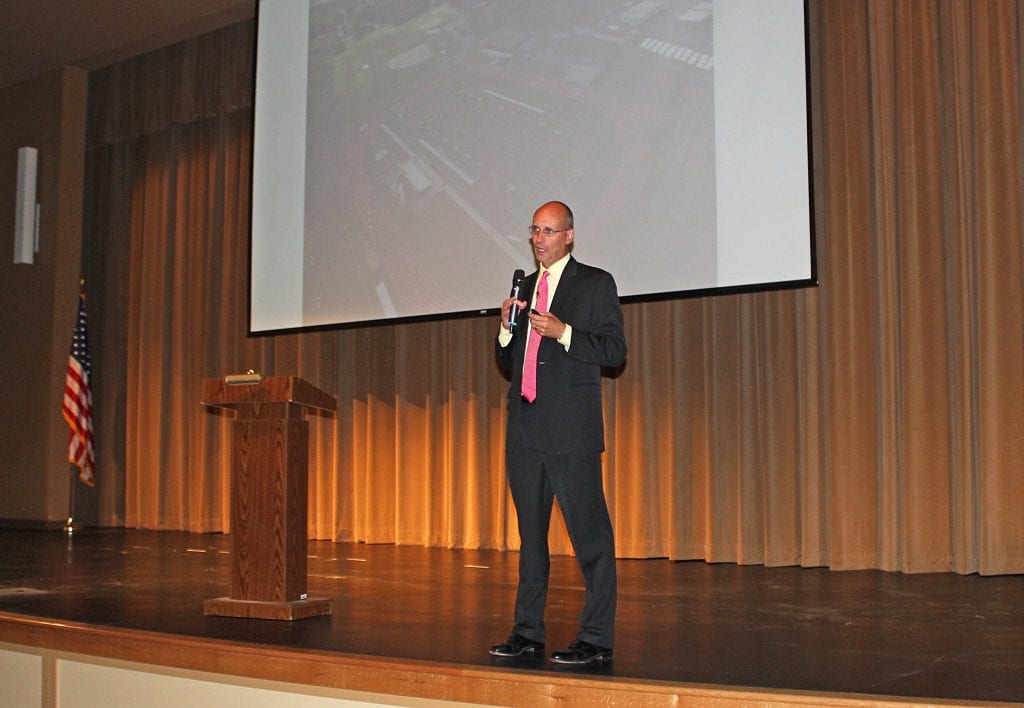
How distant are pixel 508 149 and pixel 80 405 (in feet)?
15.1

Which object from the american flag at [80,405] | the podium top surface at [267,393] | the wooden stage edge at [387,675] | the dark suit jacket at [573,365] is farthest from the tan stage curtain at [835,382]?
the wooden stage edge at [387,675]

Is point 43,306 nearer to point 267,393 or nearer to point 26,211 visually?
point 26,211

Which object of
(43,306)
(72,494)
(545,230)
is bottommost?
(72,494)

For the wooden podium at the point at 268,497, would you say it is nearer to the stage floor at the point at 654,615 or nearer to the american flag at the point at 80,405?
the stage floor at the point at 654,615

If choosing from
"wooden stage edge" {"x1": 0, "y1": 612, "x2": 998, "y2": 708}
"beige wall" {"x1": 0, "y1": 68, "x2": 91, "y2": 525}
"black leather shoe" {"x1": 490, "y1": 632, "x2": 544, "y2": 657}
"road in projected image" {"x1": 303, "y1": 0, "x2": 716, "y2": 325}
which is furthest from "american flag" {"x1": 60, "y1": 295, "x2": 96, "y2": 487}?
"black leather shoe" {"x1": 490, "y1": 632, "x2": 544, "y2": 657}

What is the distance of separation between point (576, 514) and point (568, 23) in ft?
12.2

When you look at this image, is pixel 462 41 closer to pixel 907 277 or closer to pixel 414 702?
pixel 907 277

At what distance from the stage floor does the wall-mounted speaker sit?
3.80 meters

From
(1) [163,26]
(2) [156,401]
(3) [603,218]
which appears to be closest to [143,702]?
(3) [603,218]

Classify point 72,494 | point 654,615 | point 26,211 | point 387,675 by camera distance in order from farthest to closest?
point 26,211 → point 72,494 → point 654,615 → point 387,675

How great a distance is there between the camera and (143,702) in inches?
126

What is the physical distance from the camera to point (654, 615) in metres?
3.90

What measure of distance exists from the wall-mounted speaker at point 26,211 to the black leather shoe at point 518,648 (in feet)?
25.1

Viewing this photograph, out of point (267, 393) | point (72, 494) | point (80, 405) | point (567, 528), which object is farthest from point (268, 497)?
point (72, 494)
